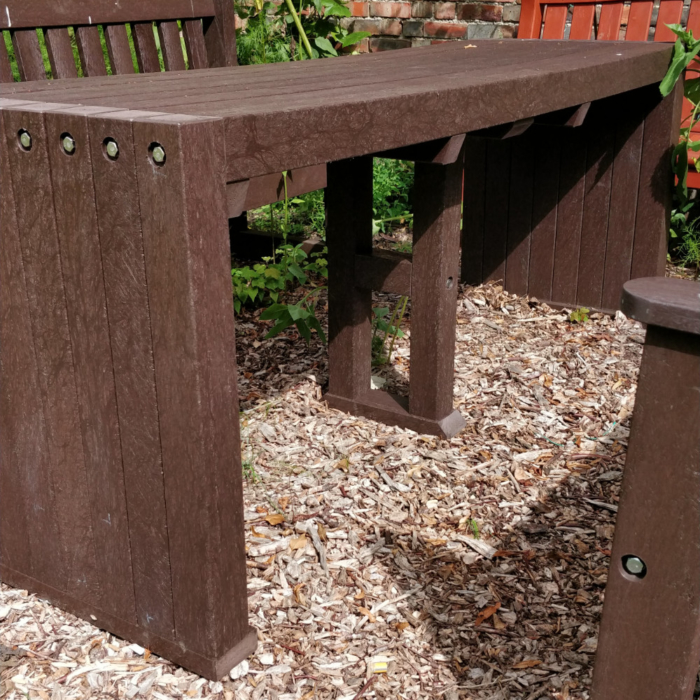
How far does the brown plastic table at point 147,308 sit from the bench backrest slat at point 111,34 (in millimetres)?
802

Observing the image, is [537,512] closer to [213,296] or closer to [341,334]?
[341,334]

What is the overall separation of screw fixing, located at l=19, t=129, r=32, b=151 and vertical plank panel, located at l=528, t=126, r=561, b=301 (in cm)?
268

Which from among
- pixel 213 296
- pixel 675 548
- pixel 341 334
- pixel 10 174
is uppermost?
pixel 10 174

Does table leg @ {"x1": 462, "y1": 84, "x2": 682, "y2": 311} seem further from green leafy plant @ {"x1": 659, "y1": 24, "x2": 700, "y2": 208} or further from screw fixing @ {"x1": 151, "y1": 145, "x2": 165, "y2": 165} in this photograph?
screw fixing @ {"x1": 151, "y1": 145, "x2": 165, "y2": 165}

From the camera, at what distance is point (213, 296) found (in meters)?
1.60

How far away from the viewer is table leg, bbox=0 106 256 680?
155 centimetres

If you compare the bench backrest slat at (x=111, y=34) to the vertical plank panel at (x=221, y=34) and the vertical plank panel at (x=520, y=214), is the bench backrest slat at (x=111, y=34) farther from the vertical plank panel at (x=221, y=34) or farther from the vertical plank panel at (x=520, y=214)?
the vertical plank panel at (x=520, y=214)

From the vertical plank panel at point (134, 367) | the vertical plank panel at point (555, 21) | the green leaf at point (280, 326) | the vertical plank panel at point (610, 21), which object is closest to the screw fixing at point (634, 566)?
the vertical plank panel at point (134, 367)

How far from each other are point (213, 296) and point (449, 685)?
0.94 m

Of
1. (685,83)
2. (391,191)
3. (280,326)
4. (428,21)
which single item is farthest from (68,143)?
(428,21)

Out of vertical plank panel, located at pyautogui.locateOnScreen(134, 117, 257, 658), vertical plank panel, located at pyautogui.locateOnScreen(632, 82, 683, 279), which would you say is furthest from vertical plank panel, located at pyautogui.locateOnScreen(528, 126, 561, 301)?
vertical plank panel, located at pyautogui.locateOnScreen(134, 117, 257, 658)

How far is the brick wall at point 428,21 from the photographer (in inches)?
206

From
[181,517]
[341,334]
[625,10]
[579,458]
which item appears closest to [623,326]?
[579,458]

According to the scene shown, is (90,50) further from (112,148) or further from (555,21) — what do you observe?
(555,21)
